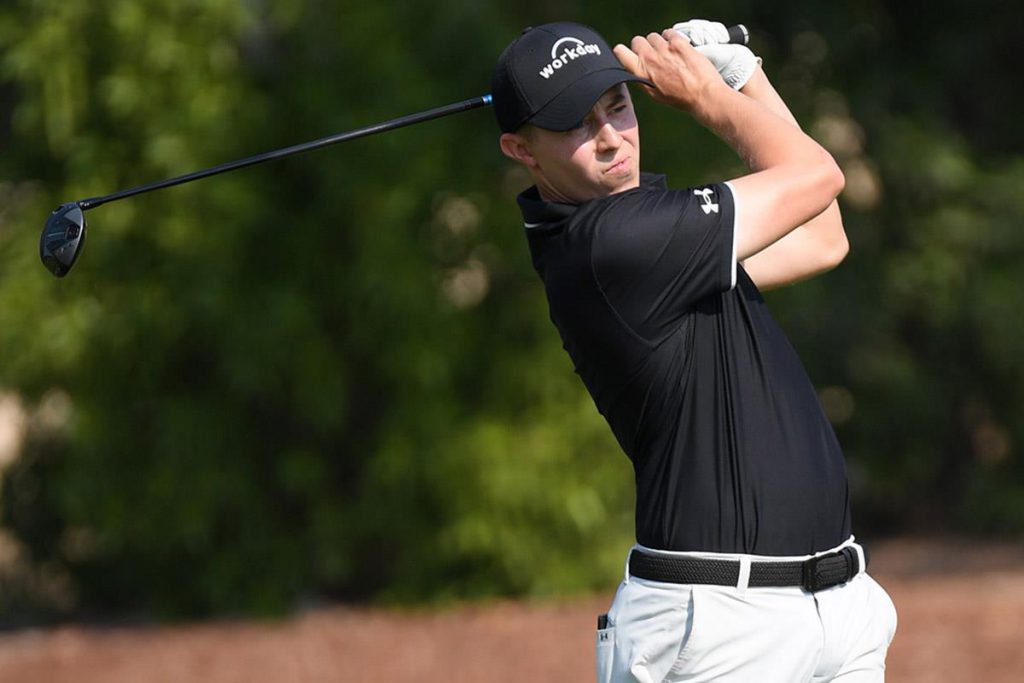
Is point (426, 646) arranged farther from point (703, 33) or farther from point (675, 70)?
point (675, 70)

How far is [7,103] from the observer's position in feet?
29.8

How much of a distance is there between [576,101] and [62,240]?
134 centimetres

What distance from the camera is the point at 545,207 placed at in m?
3.08

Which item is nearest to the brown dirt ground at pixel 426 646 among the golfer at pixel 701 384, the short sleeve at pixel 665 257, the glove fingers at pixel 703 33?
the golfer at pixel 701 384

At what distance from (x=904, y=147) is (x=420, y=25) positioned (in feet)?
11.3

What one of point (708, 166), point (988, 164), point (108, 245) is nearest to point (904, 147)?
point (988, 164)

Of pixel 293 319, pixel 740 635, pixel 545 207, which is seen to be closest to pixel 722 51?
pixel 545 207

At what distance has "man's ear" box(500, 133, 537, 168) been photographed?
3123 millimetres

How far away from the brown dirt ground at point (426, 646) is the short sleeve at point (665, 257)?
4.29m

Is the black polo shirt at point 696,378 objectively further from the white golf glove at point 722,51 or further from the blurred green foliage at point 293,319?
the blurred green foliage at point 293,319

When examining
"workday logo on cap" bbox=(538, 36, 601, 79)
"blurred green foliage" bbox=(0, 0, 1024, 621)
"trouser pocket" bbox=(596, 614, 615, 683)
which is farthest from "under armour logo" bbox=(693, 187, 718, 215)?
"blurred green foliage" bbox=(0, 0, 1024, 621)

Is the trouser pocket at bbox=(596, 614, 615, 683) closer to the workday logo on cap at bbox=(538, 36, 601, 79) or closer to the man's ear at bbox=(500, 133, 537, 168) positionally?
the man's ear at bbox=(500, 133, 537, 168)

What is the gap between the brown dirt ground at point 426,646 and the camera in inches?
279

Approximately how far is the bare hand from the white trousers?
87 cm
